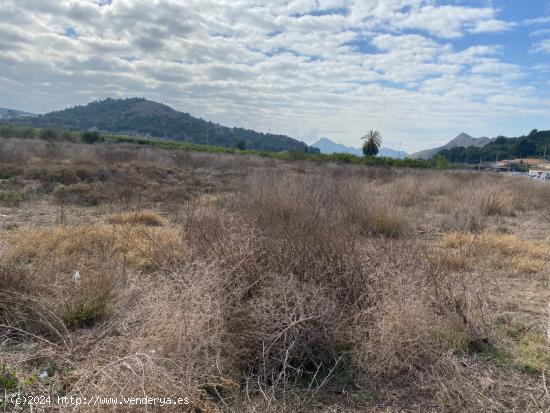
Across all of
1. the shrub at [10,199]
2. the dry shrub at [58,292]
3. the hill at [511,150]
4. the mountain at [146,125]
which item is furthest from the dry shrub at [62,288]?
the mountain at [146,125]

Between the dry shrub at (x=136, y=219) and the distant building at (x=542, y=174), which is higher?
the distant building at (x=542, y=174)

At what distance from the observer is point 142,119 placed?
132250 mm

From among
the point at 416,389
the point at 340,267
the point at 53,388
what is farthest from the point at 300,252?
the point at 53,388

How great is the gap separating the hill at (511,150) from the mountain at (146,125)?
49.8 metres

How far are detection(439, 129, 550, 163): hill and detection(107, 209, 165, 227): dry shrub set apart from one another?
4989 centimetres

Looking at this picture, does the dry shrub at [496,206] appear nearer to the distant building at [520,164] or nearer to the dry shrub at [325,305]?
the dry shrub at [325,305]

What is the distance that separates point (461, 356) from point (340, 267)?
127 cm

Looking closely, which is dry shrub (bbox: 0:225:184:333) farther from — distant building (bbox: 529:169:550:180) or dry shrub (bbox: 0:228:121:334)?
distant building (bbox: 529:169:550:180)

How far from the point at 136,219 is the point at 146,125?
128385 millimetres

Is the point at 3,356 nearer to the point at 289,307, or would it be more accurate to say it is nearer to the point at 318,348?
the point at 289,307

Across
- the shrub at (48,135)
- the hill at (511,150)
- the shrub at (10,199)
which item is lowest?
the shrub at (10,199)

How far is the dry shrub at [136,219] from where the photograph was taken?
7.77 metres

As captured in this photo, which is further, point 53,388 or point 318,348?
point 318,348

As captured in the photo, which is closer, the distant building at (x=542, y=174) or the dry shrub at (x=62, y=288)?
the dry shrub at (x=62, y=288)
